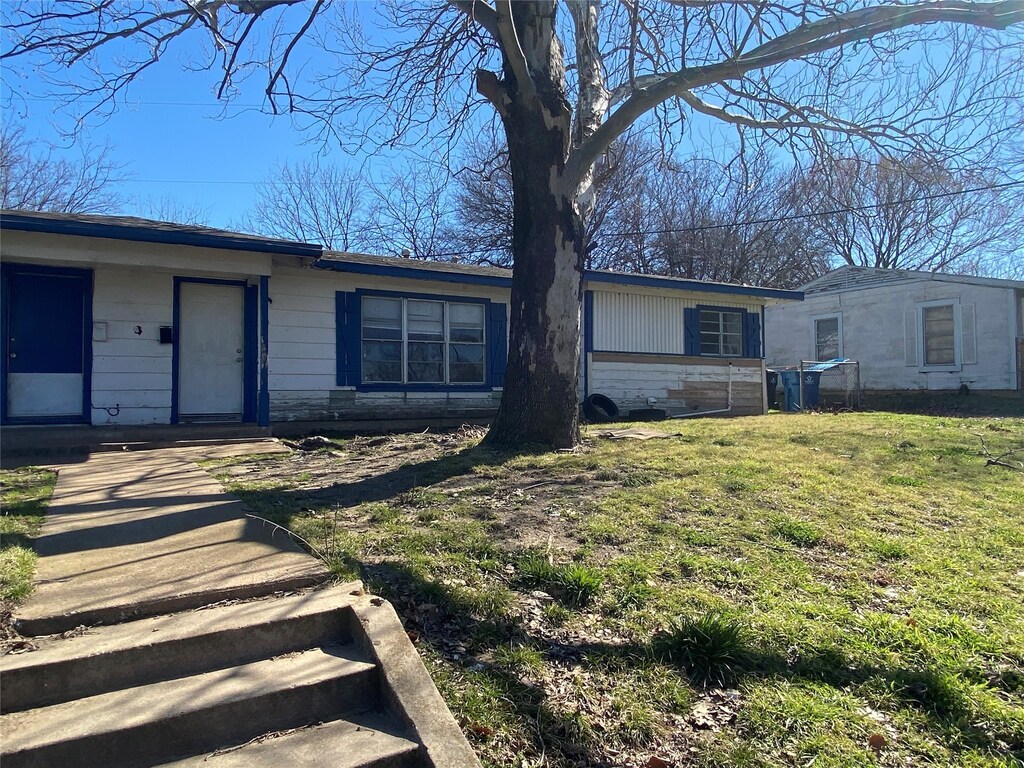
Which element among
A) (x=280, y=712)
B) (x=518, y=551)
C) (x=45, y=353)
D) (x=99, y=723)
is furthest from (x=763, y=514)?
(x=45, y=353)

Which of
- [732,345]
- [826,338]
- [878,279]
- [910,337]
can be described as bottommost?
[732,345]

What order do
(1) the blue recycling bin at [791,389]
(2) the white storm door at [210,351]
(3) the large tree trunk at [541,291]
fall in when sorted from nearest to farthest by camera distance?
1. (3) the large tree trunk at [541,291]
2. (2) the white storm door at [210,351]
3. (1) the blue recycling bin at [791,389]

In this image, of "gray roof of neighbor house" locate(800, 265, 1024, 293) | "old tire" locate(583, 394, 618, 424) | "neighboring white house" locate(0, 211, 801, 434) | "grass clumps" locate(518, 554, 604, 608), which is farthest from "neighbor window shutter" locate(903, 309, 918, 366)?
"grass clumps" locate(518, 554, 604, 608)

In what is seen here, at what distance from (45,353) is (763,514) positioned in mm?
9423

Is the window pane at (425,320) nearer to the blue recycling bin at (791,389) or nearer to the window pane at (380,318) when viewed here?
the window pane at (380,318)

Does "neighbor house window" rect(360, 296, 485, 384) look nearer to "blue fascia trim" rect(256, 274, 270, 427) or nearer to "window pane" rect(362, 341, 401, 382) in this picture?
"window pane" rect(362, 341, 401, 382)

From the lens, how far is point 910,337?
1903cm

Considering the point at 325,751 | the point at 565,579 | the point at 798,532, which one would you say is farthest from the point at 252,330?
the point at 325,751

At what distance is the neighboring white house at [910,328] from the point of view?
56.7 feet

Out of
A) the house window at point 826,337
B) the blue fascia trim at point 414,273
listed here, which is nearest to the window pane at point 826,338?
the house window at point 826,337

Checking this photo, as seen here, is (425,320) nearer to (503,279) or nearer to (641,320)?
(503,279)

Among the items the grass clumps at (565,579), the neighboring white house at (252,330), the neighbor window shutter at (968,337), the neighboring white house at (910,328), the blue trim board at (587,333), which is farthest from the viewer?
the neighbor window shutter at (968,337)

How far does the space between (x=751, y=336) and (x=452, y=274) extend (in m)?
7.93

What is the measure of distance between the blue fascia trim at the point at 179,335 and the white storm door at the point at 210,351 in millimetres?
36
